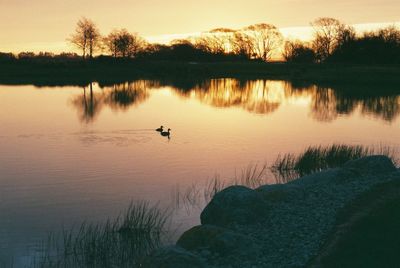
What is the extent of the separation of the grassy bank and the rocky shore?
249 feet

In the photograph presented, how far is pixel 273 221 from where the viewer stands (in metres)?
12.5

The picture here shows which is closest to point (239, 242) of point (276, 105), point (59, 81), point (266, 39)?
A: point (276, 105)

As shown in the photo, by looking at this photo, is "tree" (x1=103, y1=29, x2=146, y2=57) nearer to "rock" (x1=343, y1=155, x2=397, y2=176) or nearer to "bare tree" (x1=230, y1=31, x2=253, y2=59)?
"bare tree" (x1=230, y1=31, x2=253, y2=59)

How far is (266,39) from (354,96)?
10007 cm

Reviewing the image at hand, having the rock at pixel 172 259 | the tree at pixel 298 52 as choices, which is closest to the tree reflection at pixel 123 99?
the rock at pixel 172 259

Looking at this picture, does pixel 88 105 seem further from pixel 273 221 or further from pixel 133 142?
pixel 273 221

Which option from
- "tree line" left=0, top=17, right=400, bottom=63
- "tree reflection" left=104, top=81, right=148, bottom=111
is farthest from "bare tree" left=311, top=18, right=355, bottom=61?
"tree reflection" left=104, top=81, right=148, bottom=111

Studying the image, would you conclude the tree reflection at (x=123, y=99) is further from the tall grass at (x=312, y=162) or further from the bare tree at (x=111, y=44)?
the bare tree at (x=111, y=44)

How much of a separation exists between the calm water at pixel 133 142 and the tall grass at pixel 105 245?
63cm

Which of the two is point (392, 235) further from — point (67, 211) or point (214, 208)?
point (67, 211)

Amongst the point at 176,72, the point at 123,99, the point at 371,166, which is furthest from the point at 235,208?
the point at 176,72

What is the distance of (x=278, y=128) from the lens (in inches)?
1511

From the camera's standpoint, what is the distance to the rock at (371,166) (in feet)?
54.6

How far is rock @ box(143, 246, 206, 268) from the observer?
918 centimetres
